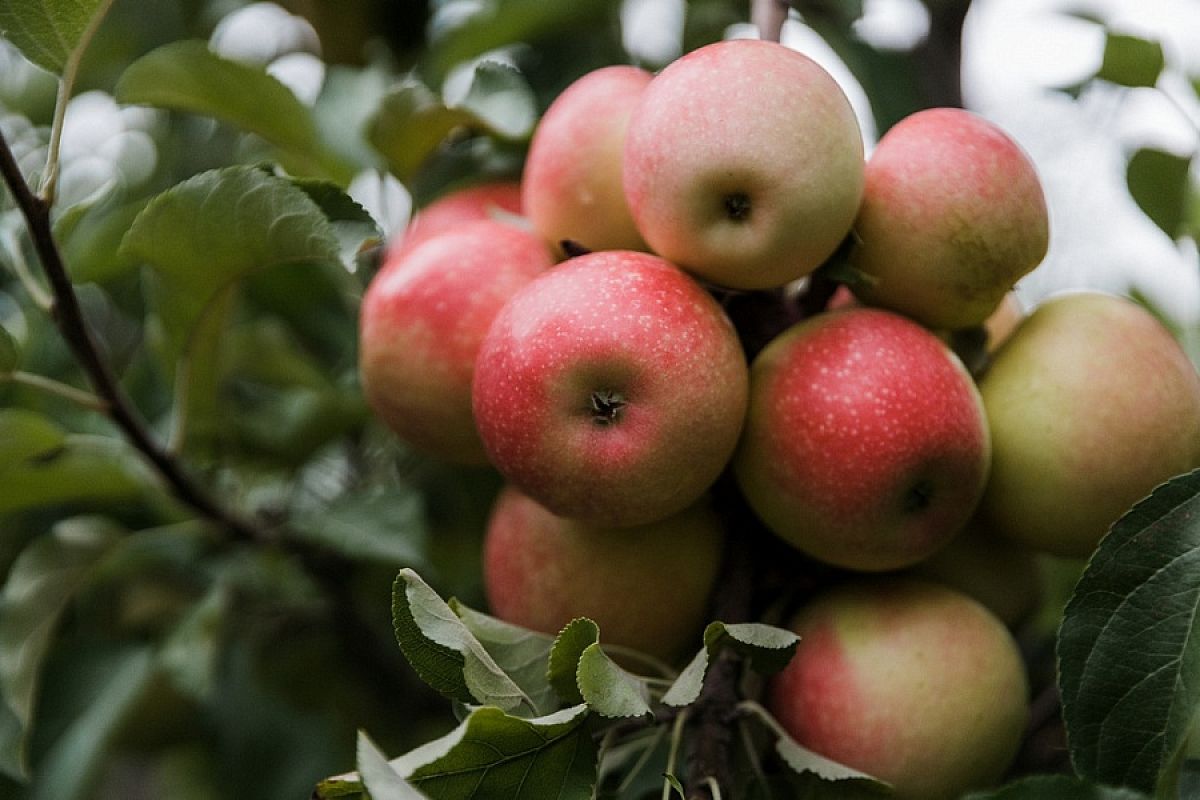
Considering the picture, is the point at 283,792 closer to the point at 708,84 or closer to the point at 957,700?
the point at 957,700

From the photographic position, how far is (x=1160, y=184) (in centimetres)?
87

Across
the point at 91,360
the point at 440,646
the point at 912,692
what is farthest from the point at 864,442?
the point at 91,360

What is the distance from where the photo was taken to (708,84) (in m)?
0.59

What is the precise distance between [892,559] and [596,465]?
7.5 inches

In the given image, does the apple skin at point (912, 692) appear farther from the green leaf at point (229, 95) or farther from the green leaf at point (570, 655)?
the green leaf at point (229, 95)

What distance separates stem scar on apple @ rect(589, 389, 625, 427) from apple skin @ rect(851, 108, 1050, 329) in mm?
174

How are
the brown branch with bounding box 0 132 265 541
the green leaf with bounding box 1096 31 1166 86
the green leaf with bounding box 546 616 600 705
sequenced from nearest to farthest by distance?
1. the green leaf with bounding box 546 616 600 705
2. the brown branch with bounding box 0 132 265 541
3. the green leaf with bounding box 1096 31 1166 86

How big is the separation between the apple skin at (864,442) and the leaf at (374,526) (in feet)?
1.09

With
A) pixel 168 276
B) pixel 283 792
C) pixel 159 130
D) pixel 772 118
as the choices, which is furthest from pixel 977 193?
pixel 159 130

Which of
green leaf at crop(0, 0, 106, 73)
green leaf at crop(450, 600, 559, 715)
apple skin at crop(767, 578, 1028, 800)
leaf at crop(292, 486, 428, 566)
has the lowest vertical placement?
leaf at crop(292, 486, 428, 566)

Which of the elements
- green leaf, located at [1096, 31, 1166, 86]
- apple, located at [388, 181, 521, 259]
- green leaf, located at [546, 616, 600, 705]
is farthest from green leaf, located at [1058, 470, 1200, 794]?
apple, located at [388, 181, 521, 259]

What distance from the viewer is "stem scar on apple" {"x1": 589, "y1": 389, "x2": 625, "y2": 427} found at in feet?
1.90

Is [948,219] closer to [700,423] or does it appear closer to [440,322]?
[700,423]

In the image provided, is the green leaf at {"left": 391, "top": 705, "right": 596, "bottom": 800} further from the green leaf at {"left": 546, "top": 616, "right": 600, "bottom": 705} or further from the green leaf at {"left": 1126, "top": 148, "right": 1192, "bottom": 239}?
the green leaf at {"left": 1126, "top": 148, "right": 1192, "bottom": 239}
